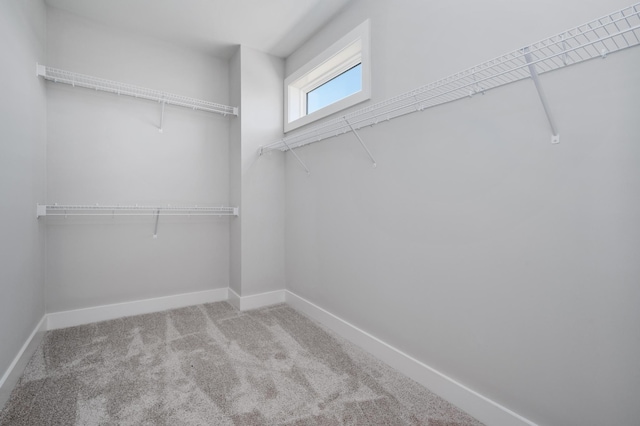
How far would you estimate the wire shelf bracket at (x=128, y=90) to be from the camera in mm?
2154

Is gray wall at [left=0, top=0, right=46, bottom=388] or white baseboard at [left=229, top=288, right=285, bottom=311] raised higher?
gray wall at [left=0, top=0, right=46, bottom=388]

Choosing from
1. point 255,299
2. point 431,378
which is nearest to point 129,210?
point 255,299

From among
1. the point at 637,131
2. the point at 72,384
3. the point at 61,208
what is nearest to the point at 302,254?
the point at 72,384

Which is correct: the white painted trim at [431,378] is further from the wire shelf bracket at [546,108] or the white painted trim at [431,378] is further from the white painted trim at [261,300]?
the wire shelf bracket at [546,108]

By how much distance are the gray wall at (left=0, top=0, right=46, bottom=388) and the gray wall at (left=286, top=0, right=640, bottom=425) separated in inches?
75.6

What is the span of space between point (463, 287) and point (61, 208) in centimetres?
275

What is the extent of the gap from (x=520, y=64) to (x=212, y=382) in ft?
7.02

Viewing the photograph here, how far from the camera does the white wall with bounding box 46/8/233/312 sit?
2273mm

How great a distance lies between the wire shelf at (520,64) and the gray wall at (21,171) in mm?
1671

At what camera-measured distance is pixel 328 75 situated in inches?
100

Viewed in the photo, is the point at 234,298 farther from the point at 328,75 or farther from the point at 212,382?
the point at 328,75

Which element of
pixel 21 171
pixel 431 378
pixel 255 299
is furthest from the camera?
pixel 255 299

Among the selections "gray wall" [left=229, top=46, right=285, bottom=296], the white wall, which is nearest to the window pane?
"gray wall" [left=229, top=46, right=285, bottom=296]

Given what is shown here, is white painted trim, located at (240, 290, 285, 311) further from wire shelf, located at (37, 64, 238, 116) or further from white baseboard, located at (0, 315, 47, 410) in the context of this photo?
wire shelf, located at (37, 64, 238, 116)
